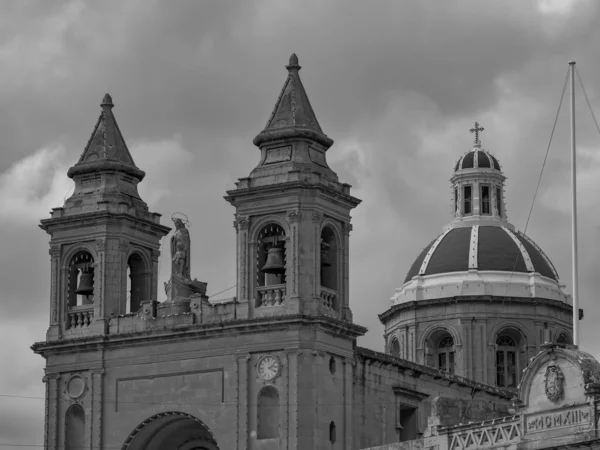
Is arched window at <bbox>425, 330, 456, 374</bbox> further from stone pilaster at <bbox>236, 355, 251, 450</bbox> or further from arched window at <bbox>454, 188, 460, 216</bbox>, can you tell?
stone pilaster at <bbox>236, 355, 251, 450</bbox>

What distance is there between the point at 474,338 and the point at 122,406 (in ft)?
76.2

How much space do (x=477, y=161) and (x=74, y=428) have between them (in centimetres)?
→ 2961

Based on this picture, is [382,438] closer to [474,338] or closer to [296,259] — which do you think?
[296,259]

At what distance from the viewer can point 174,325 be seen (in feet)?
262

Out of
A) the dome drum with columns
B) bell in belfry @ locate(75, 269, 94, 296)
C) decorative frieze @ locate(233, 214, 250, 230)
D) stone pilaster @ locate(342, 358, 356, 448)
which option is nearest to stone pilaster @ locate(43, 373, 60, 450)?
bell in belfry @ locate(75, 269, 94, 296)

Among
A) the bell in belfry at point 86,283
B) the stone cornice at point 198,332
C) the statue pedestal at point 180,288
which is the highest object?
the bell in belfry at point 86,283

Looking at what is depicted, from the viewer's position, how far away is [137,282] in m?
85.0

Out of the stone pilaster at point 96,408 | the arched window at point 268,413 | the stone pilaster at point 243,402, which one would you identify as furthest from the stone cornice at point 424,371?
the stone pilaster at point 96,408

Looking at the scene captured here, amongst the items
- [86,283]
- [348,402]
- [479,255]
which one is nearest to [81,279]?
[86,283]

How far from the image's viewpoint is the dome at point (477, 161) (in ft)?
340

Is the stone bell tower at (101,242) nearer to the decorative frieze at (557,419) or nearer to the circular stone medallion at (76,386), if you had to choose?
the circular stone medallion at (76,386)

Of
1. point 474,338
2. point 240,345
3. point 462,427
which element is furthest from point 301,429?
point 474,338

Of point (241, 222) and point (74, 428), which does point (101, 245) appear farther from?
point (74, 428)

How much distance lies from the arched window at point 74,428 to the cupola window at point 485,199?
28.1 metres
